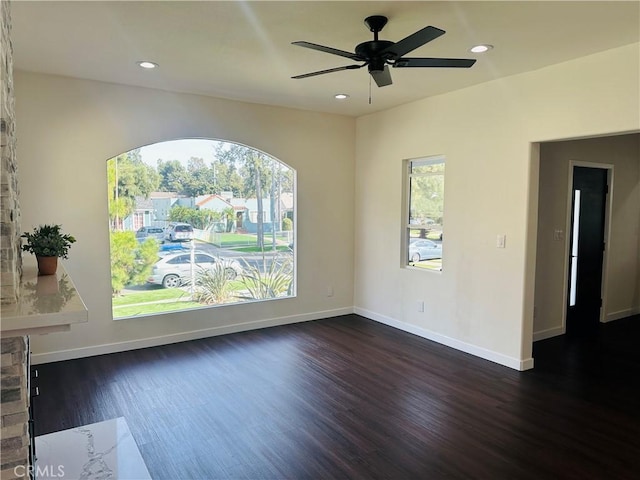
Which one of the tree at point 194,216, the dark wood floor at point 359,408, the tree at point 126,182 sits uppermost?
the tree at point 126,182

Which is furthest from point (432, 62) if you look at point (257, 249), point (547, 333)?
point (547, 333)

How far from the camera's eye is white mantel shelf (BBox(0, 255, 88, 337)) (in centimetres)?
160

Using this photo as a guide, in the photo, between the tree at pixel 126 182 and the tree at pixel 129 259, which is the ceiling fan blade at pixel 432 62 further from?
the tree at pixel 129 259

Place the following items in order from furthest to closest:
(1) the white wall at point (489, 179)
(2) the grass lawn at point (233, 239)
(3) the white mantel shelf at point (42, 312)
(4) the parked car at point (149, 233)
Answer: (2) the grass lawn at point (233, 239) → (4) the parked car at point (149, 233) → (1) the white wall at point (489, 179) → (3) the white mantel shelf at point (42, 312)

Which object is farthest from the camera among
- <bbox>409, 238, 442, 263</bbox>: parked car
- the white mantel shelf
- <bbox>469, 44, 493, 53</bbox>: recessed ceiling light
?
<bbox>409, 238, 442, 263</bbox>: parked car

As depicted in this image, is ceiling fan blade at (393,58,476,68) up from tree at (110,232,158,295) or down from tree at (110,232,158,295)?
up

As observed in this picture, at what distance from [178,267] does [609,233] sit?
5.60m

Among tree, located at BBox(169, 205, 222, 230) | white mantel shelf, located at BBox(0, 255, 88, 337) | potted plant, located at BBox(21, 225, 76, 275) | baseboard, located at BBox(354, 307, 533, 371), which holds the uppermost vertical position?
tree, located at BBox(169, 205, 222, 230)

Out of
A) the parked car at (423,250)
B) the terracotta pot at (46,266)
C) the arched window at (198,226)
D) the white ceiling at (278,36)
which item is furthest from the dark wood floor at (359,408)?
the white ceiling at (278,36)

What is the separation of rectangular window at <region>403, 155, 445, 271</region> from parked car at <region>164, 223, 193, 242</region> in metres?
2.69

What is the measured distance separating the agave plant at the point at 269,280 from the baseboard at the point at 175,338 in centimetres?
35

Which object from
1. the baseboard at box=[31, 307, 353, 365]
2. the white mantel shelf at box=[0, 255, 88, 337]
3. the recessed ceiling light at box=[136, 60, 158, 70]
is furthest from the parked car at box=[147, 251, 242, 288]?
the white mantel shelf at box=[0, 255, 88, 337]

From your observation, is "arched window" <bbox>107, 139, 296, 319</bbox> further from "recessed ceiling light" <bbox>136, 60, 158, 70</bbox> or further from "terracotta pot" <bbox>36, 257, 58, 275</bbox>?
"terracotta pot" <bbox>36, 257, 58, 275</bbox>

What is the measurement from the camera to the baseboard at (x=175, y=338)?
14.0 ft
